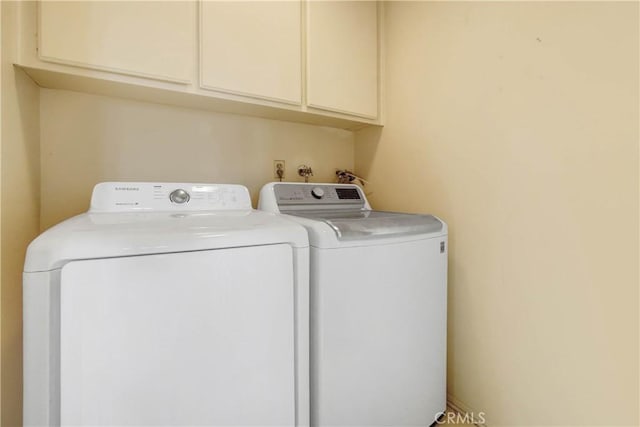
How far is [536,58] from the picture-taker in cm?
101

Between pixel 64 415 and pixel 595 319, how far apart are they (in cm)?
136

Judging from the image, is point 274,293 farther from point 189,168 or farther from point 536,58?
point 536,58

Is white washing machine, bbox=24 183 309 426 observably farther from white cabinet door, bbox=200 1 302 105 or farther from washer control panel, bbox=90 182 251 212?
white cabinet door, bbox=200 1 302 105

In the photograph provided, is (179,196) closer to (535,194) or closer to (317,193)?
(317,193)

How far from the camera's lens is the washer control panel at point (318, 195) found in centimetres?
137

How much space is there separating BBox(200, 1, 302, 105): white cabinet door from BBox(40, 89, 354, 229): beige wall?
31 centimetres

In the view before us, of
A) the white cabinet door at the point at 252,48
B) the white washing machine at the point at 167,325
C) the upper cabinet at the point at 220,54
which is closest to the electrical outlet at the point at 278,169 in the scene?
the upper cabinet at the point at 220,54

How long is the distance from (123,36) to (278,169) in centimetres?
86

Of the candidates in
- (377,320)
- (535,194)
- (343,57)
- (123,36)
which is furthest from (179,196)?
(535,194)

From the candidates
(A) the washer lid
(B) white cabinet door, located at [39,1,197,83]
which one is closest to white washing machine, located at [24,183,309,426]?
(A) the washer lid

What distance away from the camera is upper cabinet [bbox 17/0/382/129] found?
983 millimetres

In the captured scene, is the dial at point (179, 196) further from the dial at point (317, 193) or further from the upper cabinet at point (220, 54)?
the dial at point (317, 193)

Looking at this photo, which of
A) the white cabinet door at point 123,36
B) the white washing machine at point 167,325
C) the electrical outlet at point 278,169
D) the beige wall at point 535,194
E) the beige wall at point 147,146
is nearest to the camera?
the white washing machine at point 167,325

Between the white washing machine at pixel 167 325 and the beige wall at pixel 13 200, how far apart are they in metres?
0.36
